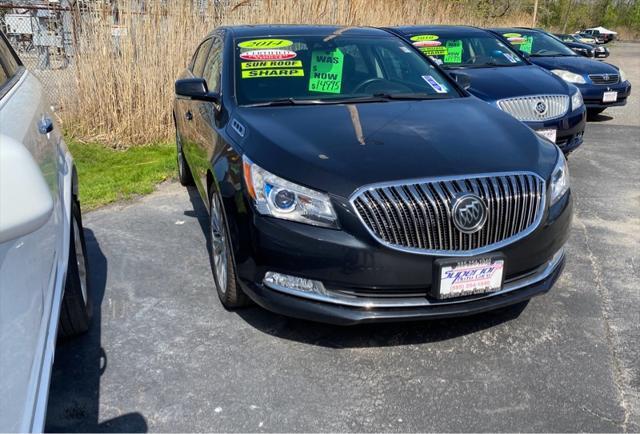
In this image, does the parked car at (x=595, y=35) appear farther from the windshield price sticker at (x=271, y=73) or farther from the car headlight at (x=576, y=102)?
the windshield price sticker at (x=271, y=73)

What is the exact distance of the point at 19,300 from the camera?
5.72 feet

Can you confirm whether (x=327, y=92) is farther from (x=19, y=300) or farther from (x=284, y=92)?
(x=19, y=300)

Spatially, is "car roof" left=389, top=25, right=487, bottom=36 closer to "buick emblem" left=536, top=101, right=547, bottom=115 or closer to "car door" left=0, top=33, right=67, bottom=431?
"buick emblem" left=536, top=101, right=547, bottom=115

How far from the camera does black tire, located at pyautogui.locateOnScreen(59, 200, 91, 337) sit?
3.02 meters

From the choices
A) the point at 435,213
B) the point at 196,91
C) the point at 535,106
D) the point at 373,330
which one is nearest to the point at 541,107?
Answer: the point at 535,106

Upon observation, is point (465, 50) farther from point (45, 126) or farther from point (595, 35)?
point (595, 35)

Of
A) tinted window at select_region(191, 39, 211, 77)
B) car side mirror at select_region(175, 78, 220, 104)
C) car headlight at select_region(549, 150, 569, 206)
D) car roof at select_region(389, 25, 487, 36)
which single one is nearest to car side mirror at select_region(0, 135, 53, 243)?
car headlight at select_region(549, 150, 569, 206)

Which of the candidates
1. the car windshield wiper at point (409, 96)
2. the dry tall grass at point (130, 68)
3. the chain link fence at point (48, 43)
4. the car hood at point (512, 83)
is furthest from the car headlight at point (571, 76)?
the chain link fence at point (48, 43)

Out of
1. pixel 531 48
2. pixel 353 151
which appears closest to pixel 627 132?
pixel 531 48

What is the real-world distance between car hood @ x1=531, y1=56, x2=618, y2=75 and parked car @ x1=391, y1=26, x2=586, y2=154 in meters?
2.24

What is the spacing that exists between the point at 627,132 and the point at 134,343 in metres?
8.46

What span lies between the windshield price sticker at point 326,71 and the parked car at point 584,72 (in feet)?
21.5

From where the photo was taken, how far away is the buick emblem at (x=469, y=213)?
2805 millimetres

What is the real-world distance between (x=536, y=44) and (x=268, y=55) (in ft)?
27.7
